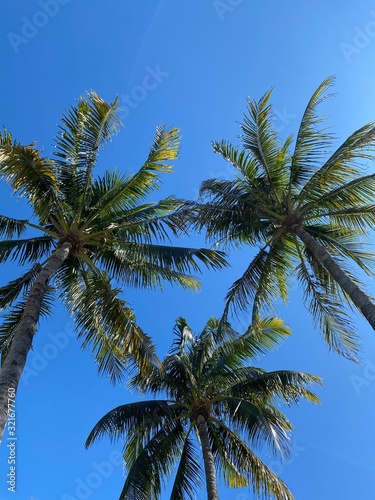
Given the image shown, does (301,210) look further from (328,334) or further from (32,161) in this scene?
(32,161)

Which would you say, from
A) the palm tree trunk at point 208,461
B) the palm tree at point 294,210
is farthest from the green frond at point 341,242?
the palm tree trunk at point 208,461

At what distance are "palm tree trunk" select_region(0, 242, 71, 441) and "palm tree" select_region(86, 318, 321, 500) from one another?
12.4ft

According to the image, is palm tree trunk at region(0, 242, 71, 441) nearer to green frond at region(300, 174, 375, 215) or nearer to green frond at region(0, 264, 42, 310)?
green frond at region(0, 264, 42, 310)

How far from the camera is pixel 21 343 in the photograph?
26.3 ft

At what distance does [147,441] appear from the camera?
43.4 ft

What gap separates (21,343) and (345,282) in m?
5.96

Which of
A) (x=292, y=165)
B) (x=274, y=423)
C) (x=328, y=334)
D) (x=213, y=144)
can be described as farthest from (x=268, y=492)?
(x=213, y=144)

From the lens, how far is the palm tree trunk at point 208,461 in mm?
10992

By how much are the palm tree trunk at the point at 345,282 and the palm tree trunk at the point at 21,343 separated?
5.24 m

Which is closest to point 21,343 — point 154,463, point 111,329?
point 111,329

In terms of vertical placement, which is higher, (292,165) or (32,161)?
(292,165)

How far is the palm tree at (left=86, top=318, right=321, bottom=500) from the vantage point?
1171cm

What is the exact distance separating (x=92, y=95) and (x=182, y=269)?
186 inches

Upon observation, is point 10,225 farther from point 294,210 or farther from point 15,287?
point 294,210
